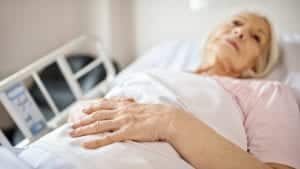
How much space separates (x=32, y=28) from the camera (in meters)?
2.13

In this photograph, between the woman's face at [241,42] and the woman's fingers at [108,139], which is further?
the woman's face at [241,42]

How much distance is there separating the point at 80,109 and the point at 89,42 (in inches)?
43.2

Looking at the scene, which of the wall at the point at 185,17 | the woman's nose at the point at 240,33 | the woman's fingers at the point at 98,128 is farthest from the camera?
the wall at the point at 185,17

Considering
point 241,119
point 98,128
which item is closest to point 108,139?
point 98,128

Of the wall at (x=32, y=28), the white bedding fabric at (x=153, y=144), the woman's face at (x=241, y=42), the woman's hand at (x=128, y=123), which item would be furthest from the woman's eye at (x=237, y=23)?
the wall at (x=32, y=28)

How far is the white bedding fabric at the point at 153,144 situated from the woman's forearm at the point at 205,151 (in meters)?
0.03

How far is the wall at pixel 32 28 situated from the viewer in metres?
2.04

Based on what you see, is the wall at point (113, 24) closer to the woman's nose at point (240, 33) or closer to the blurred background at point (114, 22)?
the blurred background at point (114, 22)

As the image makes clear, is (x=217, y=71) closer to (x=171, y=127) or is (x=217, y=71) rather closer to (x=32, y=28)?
(x=171, y=127)

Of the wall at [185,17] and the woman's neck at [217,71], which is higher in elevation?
the wall at [185,17]

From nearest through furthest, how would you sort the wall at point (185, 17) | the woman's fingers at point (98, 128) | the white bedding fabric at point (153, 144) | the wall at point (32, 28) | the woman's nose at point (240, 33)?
the white bedding fabric at point (153, 144) < the woman's fingers at point (98, 128) < the woman's nose at point (240, 33) < the wall at point (185, 17) < the wall at point (32, 28)

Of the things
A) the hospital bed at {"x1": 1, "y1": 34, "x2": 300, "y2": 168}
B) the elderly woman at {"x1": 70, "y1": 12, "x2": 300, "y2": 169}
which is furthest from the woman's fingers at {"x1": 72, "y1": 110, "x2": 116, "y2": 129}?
the hospital bed at {"x1": 1, "y1": 34, "x2": 300, "y2": 168}

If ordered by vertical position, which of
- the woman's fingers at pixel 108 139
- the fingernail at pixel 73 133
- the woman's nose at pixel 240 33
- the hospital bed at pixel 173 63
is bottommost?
the hospital bed at pixel 173 63

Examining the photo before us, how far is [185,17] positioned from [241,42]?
60cm
